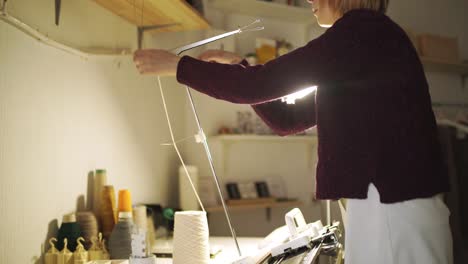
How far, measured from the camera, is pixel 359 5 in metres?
1.03

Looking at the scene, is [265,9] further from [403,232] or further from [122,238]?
[403,232]

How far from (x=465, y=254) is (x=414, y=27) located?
5.52 feet

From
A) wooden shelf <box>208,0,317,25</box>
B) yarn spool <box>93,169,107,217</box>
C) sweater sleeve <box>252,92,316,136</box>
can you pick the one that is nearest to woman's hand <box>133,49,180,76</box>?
sweater sleeve <box>252,92,316,136</box>

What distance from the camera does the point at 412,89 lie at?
3.13 feet

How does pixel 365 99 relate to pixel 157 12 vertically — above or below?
below

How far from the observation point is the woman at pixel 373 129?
0.93 m

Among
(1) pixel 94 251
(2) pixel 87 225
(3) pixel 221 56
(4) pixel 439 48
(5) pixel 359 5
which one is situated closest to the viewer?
(5) pixel 359 5

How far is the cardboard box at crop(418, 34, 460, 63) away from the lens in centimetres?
312

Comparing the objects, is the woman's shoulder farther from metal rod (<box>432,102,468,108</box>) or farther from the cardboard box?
metal rod (<box>432,102,468,108</box>)

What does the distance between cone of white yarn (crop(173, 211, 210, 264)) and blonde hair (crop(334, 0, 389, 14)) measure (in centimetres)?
70

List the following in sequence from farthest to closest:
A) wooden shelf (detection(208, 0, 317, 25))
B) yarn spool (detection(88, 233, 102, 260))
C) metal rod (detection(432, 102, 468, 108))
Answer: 1. metal rod (detection(432, 102, 468, 108))
2. wooden shelf (detection(208, 0, 317, 25))
3. yarn spool (detection(88, 233, 102, 260))

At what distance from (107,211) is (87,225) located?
12 centimetres

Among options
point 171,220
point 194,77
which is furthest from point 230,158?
point 194,77

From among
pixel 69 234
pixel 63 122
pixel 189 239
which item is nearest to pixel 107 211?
pixel 69 234
